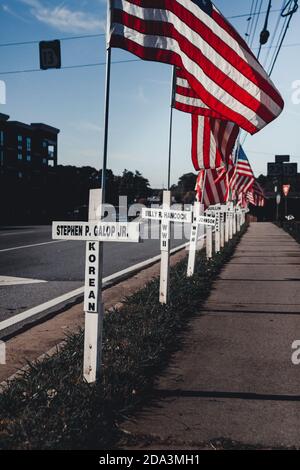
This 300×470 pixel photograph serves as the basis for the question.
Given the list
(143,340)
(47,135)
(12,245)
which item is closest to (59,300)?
(143,340)

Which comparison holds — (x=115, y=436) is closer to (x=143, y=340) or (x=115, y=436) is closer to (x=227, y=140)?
(x=143, y=340)

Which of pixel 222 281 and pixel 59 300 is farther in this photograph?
pixel 222 281

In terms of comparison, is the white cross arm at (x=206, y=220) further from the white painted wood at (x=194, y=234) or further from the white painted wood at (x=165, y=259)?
the white painted wood at (x=165, y=259)

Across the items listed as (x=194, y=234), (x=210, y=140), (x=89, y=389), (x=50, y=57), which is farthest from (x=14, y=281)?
(x=89, y=389)

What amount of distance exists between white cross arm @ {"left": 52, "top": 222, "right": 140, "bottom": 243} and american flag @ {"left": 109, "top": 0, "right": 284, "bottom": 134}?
2749 mm

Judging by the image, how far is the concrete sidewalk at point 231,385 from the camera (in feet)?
12.2

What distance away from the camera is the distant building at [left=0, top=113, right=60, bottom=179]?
212ft

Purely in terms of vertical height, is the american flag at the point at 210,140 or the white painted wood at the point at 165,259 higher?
the american flag at the point at 210,140

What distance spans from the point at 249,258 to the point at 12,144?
56064mm

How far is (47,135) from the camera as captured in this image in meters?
80.7

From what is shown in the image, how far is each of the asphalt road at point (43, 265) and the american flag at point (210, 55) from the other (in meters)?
3.94

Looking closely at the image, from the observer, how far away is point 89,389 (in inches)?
164

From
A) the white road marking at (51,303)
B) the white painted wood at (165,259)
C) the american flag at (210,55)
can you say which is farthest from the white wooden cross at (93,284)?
the white painted wood at (165,259)
